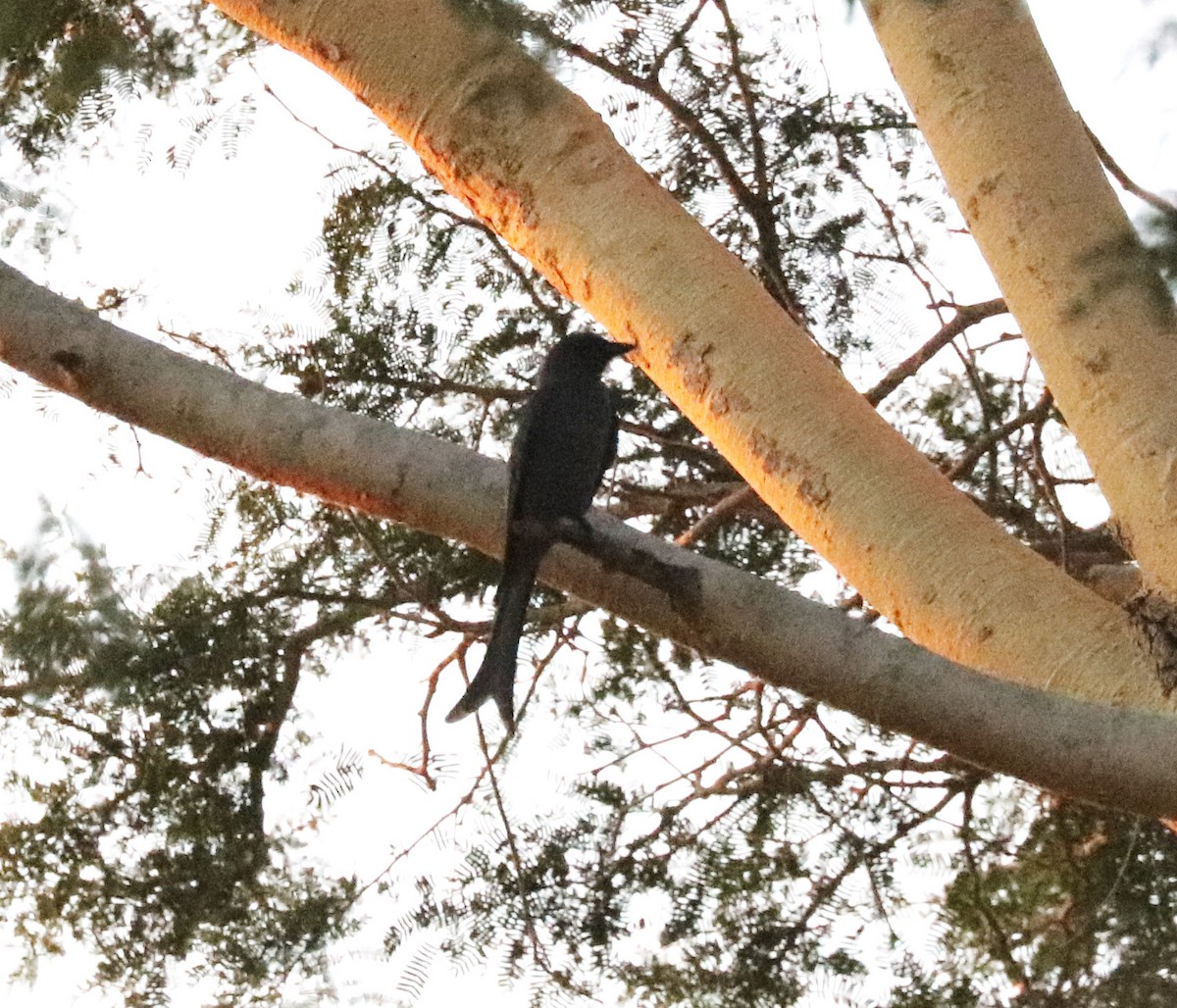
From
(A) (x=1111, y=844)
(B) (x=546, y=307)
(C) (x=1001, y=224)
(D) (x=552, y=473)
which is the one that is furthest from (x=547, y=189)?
(A) (x=1111, y=844)

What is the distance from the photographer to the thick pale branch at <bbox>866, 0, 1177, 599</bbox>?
184cm

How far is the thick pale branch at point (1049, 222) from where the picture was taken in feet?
6.04

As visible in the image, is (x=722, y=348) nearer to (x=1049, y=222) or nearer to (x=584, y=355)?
(x=1049, y=222)

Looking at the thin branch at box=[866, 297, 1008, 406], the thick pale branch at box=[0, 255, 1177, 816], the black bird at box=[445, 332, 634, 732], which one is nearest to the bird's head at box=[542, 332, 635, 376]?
the black bird at box=[445, 332, 634, 732]

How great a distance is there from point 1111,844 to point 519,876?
108cm

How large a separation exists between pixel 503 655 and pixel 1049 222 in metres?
0.99

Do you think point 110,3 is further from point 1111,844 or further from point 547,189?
point 1111,844

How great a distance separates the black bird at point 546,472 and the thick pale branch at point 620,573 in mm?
62

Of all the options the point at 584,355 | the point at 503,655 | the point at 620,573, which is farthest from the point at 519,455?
the point at 620,573

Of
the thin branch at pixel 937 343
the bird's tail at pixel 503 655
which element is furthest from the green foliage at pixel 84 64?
the thin branch at pixel 937 343

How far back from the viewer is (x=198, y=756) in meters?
2.73

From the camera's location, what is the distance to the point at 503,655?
2039 millimetres

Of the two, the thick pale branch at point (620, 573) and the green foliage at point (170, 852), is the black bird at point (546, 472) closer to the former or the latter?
the thick pale branch at point (620, 573)

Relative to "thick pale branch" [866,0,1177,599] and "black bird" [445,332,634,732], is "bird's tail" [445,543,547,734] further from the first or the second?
"thick pale branch" [866,0,1177,599]
